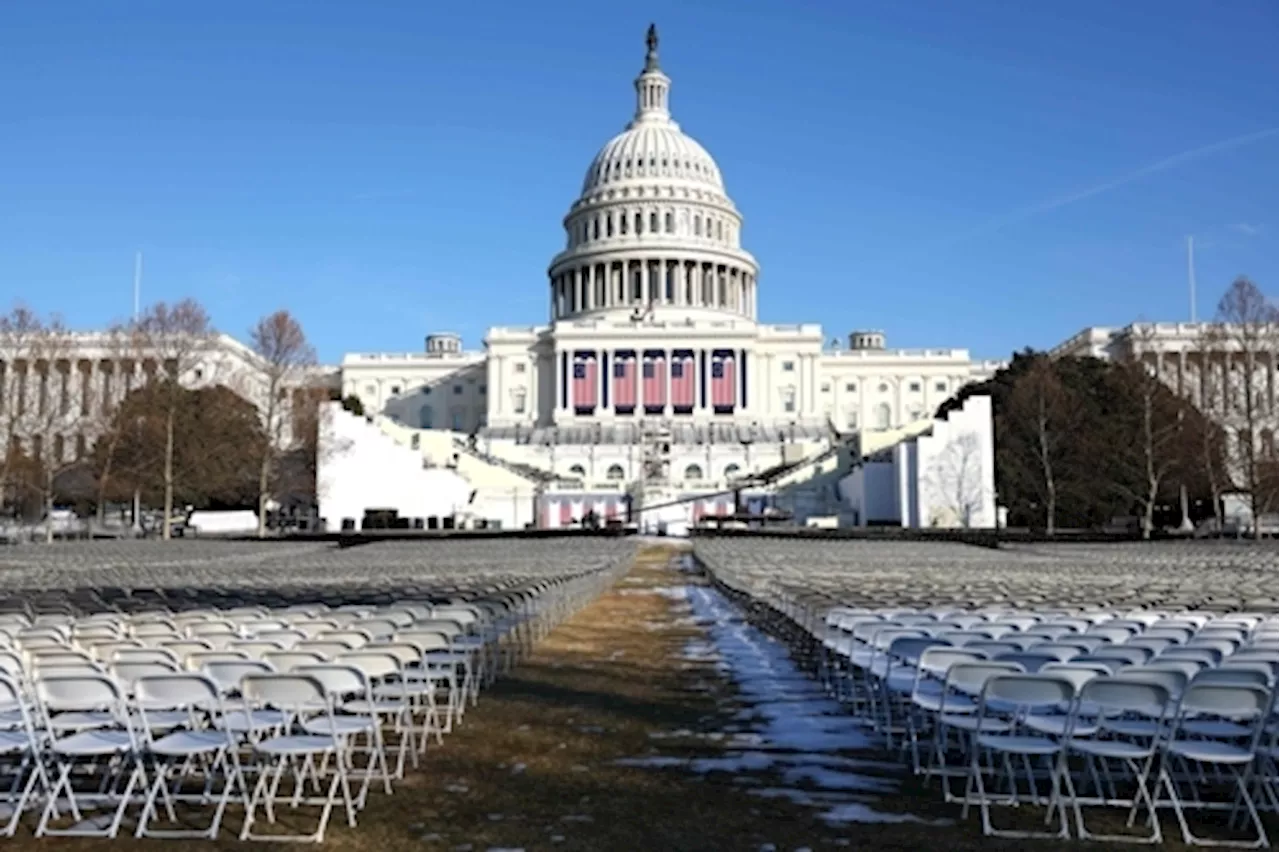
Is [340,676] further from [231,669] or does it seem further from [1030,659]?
[1030,659]

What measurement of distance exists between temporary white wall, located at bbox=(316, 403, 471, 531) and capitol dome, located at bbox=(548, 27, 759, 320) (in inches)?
2505

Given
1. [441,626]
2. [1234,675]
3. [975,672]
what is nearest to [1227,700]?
[1234,675]

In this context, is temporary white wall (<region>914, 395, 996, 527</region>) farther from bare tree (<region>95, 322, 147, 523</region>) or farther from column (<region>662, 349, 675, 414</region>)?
column (<region>662, 349, 675, 414</region>)

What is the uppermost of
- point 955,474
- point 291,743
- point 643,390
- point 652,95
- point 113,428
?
point 652,95

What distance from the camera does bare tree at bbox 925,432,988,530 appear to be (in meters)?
70.7

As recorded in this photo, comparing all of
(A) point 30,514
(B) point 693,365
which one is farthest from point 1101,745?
(B) point 693,365

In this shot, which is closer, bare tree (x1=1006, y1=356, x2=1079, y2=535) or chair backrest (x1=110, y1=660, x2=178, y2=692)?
chair backrest (x1=110, y1=660, x2=178, y2=692)

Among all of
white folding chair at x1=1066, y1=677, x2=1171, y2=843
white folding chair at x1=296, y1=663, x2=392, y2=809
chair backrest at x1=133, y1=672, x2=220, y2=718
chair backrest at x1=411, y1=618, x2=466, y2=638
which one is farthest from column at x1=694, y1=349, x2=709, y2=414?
chair backrest at x1=133, y1=672, x2=220, y2=718

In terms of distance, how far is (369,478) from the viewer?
3066 inches

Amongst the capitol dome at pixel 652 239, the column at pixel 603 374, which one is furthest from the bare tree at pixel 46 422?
the capitol dome at pixel 652 239

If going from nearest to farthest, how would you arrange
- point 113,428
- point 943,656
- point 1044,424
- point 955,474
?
1. point 943,656
2. point 113,428
3. point 1044,424
4. point 955,474

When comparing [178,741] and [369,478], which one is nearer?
[178,741]

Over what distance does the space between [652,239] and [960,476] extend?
79691 mm

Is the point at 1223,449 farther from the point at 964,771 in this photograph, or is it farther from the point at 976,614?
the point at 964,771
